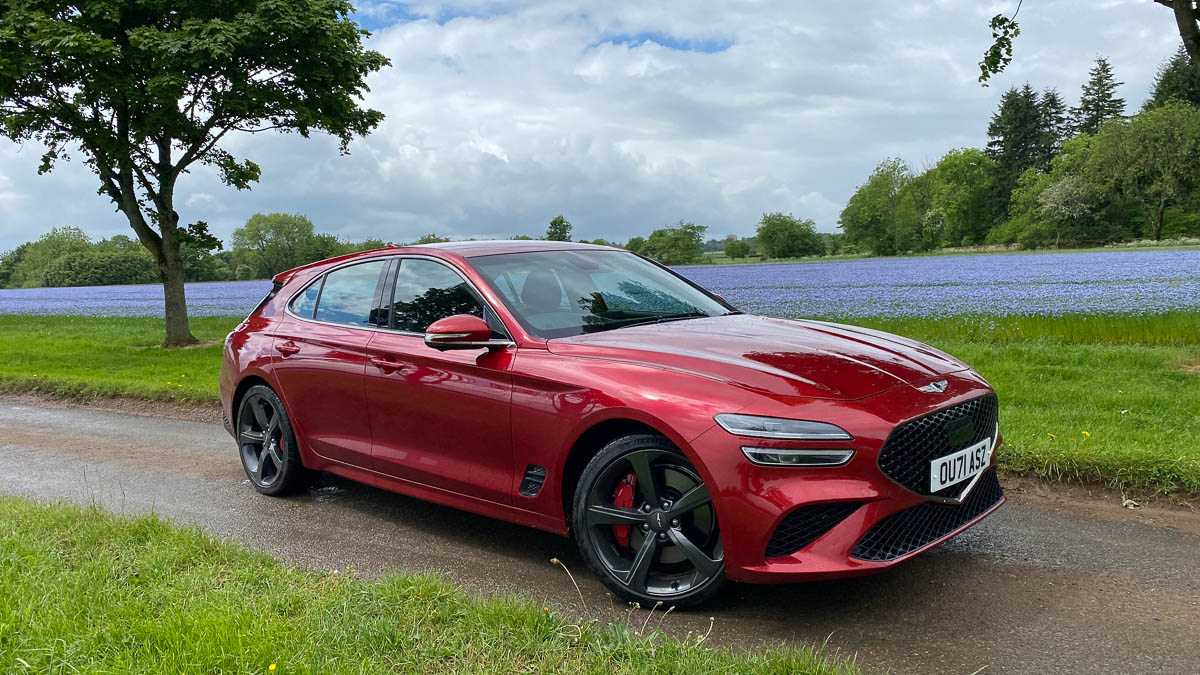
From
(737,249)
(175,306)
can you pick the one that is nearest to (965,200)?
(737,249)

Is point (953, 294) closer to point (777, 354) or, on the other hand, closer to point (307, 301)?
point (307, 301)

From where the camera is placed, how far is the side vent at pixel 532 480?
3.86 m

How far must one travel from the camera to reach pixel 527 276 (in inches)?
178

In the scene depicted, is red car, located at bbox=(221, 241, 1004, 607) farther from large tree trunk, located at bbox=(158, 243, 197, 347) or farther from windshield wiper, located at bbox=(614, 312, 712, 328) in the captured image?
large tree trunk, located at bbox=(158, 243, 197, 347)

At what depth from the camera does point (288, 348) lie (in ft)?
17.7

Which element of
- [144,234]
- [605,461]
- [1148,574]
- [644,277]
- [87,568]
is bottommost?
[1148,574]

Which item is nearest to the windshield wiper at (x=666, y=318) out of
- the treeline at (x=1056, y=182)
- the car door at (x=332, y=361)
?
the car door at (x=332, y=361)

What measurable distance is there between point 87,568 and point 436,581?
155cm

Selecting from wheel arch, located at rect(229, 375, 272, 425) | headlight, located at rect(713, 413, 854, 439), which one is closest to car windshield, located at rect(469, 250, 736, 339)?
headlight, located at rect(713, 413, 854, 439)

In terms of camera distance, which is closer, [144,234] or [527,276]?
[527,276]

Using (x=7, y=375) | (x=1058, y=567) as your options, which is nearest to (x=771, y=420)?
(x=1058, y=567)

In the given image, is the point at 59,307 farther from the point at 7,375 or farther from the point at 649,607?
the point at 649,607

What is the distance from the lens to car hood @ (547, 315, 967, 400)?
338cm

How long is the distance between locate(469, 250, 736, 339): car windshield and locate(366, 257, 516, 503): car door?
18 centimetres
